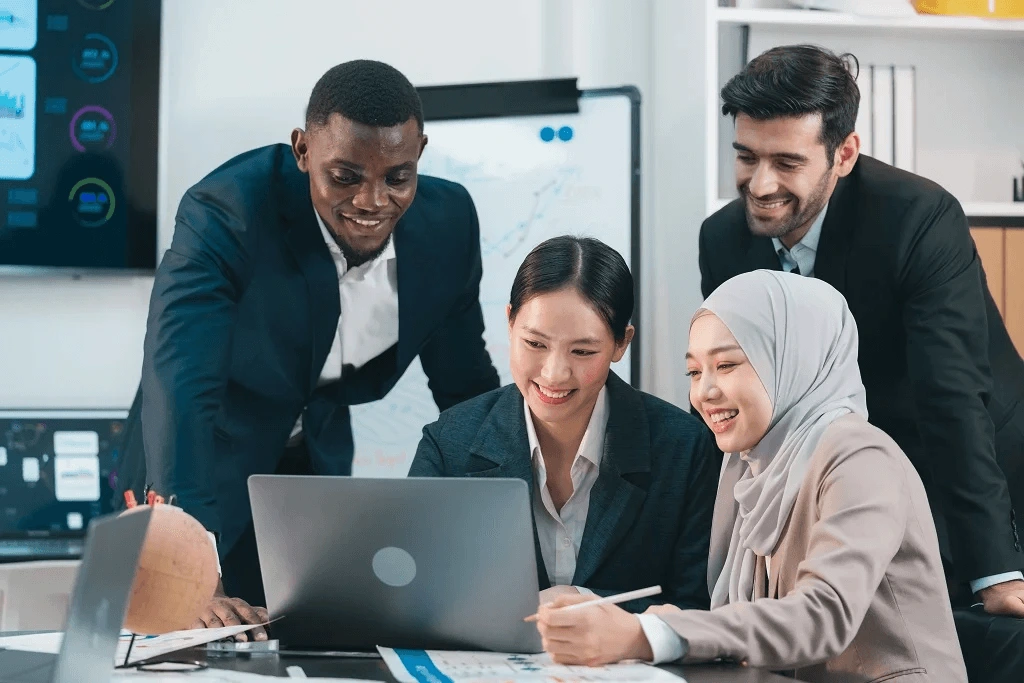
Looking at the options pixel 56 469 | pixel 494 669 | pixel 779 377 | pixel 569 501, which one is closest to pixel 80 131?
pixel 56 469

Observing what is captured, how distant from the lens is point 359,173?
193cm

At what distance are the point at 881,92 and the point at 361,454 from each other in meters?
1.49

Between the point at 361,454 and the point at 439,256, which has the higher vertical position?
the point at 439,256

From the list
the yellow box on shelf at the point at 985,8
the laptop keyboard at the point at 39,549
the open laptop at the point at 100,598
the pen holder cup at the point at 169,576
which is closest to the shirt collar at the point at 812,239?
the yellow box on shelf at the point at 985,8

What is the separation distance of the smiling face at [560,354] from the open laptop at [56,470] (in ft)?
3.92

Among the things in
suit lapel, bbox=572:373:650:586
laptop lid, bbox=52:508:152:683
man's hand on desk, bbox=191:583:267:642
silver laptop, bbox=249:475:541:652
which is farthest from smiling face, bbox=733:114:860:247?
laptop lid, bbox=52:508:152:683

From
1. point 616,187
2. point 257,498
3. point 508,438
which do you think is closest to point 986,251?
point 616,187

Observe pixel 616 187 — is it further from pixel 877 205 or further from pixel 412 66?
pixel 877 205

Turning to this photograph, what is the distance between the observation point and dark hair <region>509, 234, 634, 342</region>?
1.79 m

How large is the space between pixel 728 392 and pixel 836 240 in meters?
0.69

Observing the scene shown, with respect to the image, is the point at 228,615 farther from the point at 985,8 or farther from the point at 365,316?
the point at 985,8

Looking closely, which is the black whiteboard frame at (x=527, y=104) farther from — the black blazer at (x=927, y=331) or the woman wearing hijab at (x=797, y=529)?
the woman wearing hijab at (x=797, y=529)

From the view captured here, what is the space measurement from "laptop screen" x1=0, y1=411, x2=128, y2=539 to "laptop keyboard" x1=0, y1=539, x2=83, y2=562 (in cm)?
2

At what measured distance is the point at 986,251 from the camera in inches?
103
